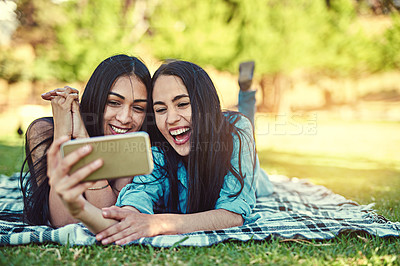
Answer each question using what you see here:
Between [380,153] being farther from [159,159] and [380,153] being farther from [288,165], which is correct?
[159,159]

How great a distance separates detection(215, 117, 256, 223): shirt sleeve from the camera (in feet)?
7.93

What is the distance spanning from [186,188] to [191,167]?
1.01ft

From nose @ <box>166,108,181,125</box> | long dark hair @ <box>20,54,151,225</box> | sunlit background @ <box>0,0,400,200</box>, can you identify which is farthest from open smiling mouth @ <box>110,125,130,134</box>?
sunlit background @ <box>0,0,400,200</box>

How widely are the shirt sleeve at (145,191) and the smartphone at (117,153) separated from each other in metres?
0.71

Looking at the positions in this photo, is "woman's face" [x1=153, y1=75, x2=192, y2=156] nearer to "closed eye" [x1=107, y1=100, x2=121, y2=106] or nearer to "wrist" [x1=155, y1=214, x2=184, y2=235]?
"closed eye" [x1=107, y1=100, x2=121, y2=106]

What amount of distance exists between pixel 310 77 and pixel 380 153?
60.7 ft

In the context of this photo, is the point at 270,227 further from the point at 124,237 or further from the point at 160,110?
the point at 160,110

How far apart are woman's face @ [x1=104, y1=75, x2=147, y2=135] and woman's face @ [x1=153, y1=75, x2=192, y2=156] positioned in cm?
28

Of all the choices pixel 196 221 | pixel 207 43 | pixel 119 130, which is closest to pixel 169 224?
pixel 196 221

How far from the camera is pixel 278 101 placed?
2125 cm

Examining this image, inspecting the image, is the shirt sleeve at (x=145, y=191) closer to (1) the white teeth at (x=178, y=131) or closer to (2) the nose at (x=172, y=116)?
(1) the white teeth at (x=178, y=131)

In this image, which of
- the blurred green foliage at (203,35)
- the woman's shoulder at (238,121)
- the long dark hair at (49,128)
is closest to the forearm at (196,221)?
the woman's shoulder at (238,121)

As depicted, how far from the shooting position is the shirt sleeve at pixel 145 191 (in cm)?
236

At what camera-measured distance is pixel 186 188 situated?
2.79 metres
